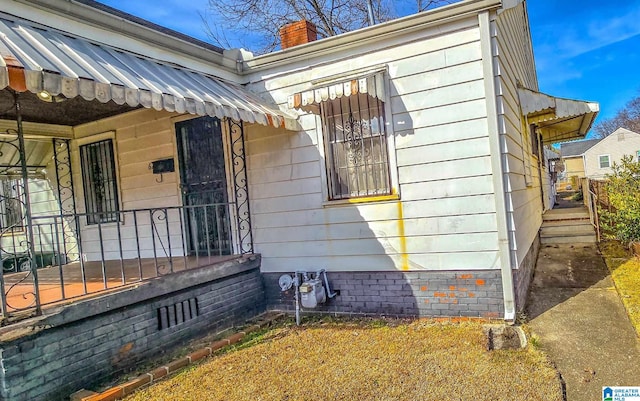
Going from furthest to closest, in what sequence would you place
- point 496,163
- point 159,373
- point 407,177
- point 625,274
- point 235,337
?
1. point 625,274
2. point 407,177
3. point 235,337
4. point 496,163
5. point 159,373

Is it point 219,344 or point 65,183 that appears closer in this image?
point 219,344

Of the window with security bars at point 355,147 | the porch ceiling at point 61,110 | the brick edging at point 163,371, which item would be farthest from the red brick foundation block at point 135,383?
the porch ceiling at point 61,110

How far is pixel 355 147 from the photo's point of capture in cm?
552

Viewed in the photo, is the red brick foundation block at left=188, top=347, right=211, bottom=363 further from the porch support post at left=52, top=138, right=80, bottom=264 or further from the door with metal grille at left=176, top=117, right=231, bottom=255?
the porch support post at left=52, top=138, right=80, bottom=264

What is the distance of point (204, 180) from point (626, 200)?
24.2ft

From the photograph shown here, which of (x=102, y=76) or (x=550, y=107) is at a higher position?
(x=102, y=76)

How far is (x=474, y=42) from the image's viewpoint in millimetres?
4648

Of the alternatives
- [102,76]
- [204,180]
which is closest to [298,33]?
[204,180]

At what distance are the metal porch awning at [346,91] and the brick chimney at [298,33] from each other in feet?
5.06

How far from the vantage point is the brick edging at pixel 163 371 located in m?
3.64

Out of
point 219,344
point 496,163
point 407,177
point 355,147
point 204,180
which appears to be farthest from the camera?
point 204,180

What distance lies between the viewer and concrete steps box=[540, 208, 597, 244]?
8.82 metres

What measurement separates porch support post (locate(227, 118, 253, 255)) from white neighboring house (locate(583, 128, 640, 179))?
4109 centimetres

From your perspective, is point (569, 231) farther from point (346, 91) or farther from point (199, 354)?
point (199, 354)
